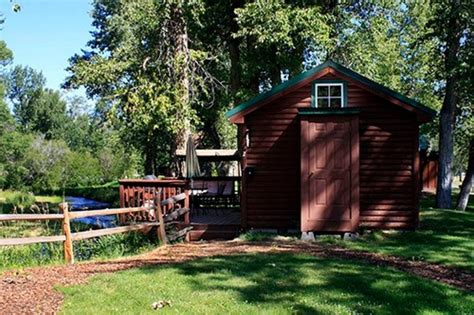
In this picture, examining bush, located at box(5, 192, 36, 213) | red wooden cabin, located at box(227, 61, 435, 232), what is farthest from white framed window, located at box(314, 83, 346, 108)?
bush, located at box(5, 192, 36, 213)

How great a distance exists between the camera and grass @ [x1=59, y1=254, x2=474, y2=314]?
18.9 feet

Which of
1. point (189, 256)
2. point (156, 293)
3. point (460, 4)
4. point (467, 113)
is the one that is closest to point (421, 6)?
point (467, 113)

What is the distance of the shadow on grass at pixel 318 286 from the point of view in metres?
5.89

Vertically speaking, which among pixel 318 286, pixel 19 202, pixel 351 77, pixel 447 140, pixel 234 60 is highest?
pixel 234 60

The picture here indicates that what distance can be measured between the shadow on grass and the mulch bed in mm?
587

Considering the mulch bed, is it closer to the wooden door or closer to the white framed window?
the wooden door

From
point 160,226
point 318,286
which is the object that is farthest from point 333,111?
point 318,286

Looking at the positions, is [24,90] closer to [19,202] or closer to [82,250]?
[19,202]

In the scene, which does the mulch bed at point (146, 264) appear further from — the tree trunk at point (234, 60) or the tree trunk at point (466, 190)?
the tree trunk at point (234, 60)

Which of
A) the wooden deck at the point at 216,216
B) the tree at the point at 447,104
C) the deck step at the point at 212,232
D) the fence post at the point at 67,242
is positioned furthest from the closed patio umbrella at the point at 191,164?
the tree at the point at 447,104

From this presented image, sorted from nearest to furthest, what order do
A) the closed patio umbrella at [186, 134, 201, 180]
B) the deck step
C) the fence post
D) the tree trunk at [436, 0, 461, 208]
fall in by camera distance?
1. the fence post
2. the deck step
3. the closed patio umbrella at [186, 134, 201, 180]
4. the tree trunk at [436, 0, 461, 208]

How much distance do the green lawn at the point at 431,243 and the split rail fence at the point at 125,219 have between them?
3551 mm

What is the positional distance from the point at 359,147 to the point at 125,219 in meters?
6.42

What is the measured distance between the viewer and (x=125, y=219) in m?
14.0
